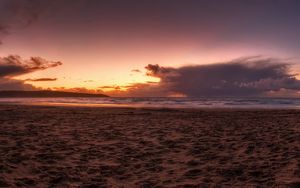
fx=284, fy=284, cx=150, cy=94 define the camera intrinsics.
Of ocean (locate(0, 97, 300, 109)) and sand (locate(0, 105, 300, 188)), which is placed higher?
ocean (locate(0, 97, 300, 109))

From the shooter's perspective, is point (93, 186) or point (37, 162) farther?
point (37, 162)

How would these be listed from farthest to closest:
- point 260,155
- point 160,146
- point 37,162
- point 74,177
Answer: point 160,146
point 260,155
point 37,162
point 74,177

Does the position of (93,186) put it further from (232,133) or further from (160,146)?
(232,133)

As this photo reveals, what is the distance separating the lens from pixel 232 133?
39.3 feet

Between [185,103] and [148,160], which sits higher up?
[185,103]

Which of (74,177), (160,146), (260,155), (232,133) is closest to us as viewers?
(74,177)

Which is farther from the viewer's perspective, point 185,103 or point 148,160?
point 185,103

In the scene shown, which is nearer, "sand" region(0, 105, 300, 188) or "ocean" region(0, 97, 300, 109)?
"sand" region(0, 105, 300, 188)

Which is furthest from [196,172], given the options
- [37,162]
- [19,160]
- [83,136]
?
[83,136]

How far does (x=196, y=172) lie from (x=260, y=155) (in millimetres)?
2366

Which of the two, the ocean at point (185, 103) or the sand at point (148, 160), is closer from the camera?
the sand at point (148, 160)

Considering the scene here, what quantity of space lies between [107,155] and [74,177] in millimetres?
2051

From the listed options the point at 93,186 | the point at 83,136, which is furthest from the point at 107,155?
the point at 83,136

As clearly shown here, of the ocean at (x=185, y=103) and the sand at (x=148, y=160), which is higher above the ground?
the ocean at (x=185, y=103)
